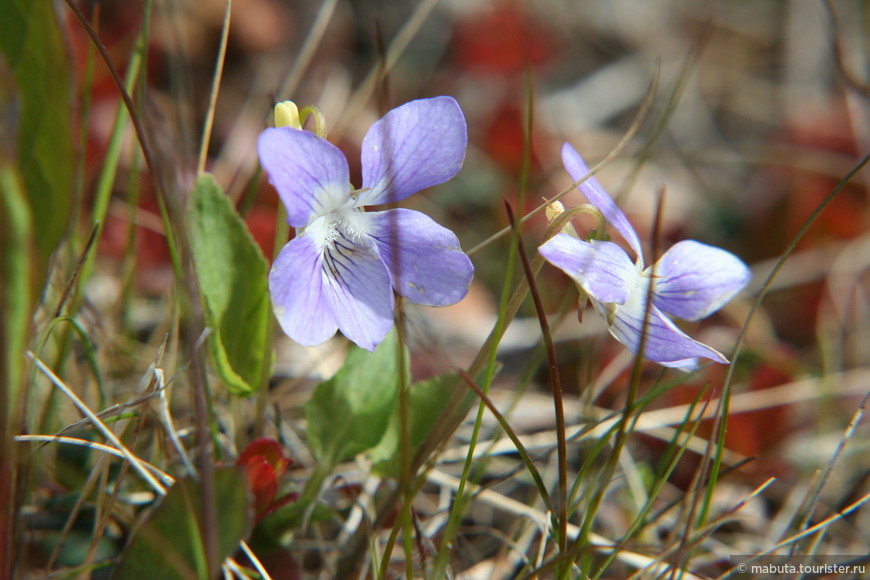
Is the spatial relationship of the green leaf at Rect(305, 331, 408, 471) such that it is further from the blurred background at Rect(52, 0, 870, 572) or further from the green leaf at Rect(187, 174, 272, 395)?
the blurred background at Rect(52, 0, 870, 572)

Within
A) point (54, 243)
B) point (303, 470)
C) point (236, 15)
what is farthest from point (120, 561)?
point (236, 15)

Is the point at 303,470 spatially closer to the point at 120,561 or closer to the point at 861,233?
the point at 120,561

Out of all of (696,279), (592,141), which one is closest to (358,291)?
(696,279)

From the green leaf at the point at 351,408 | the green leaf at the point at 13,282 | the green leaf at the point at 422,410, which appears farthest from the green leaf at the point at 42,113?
the green leaf at the point at 422,410

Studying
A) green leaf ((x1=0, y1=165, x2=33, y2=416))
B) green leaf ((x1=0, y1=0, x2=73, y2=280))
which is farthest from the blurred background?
green leaf ((x1=0, y1=165, x2=33, y2=416))

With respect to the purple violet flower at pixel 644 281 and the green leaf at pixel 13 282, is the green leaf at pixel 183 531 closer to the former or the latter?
the green leaf at pixel 13 282

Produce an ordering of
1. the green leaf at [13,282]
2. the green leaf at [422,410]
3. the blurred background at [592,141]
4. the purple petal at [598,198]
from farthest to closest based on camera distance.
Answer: the blurred background at [592,141]
the green leaf at [422,410]
the purple petal at [598,198]
the green leaf at [13,282]

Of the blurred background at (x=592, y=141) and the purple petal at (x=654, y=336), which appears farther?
the blurred background at (x=592, y=141)
